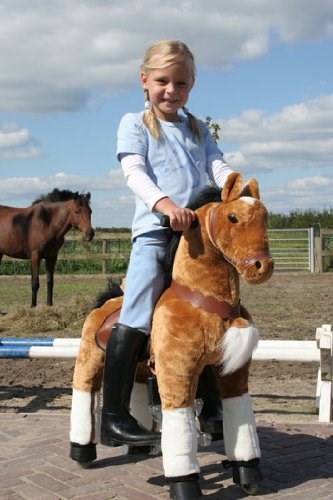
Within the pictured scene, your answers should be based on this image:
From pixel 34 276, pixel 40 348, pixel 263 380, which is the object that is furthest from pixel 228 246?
pixel 34 276

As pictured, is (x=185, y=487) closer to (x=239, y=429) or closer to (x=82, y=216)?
(x=239, y=429)

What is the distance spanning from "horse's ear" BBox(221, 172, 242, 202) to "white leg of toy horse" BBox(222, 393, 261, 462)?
988mm

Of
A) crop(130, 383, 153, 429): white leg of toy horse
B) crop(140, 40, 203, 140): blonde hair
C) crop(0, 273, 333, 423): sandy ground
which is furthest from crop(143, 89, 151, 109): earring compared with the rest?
crop(0, 273, 333, 423): sandy ground

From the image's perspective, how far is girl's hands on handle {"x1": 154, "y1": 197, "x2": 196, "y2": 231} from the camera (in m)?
2.97

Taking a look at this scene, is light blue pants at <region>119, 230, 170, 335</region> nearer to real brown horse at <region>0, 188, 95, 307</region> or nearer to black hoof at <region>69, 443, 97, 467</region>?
black hoof at <region>69, 443, 97, 467</region>

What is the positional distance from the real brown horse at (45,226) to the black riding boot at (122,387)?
892 cm

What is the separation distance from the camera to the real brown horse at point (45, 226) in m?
12.4

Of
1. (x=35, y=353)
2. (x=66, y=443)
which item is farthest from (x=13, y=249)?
(x=66, y=443)

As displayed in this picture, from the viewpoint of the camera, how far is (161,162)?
329 cm

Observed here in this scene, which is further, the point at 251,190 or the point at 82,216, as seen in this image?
the point at 82,216

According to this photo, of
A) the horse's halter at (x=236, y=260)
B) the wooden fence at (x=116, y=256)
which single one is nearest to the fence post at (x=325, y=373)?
the horse's halter at (x=236, y=260)

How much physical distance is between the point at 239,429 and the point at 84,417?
2.91 ft

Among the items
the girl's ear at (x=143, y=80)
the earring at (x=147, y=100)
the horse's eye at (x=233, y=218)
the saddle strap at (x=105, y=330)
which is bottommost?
the saddle strap at (x=105, y=330)

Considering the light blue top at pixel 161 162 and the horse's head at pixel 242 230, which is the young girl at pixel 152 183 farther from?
the horse's head at pixel 242 230
